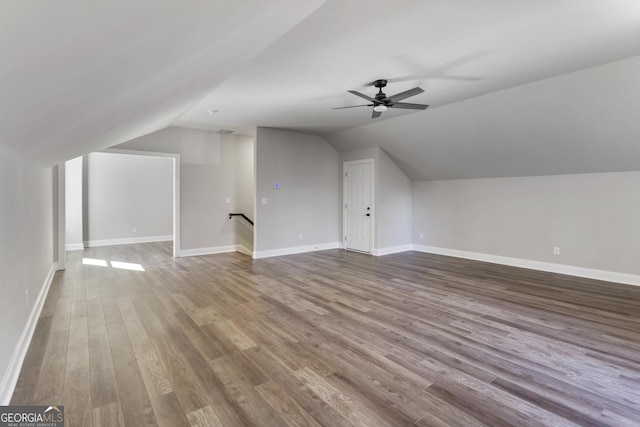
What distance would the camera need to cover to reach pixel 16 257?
2514 millimetres

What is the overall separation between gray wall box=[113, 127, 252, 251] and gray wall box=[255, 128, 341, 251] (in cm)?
117

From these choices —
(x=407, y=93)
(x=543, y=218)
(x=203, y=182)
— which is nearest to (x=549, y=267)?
(x=543, y=218)

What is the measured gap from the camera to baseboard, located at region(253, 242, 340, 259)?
657cm

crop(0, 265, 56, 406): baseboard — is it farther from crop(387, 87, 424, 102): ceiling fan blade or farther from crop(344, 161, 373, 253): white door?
crop(344, 161, 373, 253): white door

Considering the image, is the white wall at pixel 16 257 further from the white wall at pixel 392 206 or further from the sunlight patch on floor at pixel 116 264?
the white wall at pixel 392 206

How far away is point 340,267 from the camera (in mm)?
5723

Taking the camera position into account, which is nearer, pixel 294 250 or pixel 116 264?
pixel 116 264

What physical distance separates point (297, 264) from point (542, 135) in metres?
4.47

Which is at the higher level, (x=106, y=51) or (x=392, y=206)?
A: (x=106, y=51)

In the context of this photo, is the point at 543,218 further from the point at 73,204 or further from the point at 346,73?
the point at 73,204

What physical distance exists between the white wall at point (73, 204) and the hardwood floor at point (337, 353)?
369 cm

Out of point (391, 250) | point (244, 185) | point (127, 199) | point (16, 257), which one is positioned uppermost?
point (244, 185)

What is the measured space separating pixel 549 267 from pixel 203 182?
6.88 m

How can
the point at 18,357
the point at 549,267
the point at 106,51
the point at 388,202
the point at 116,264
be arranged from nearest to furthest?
the point at 106,51, the point at 18,357, the point at 549,267, the point at 116,264, the point at 388,202
